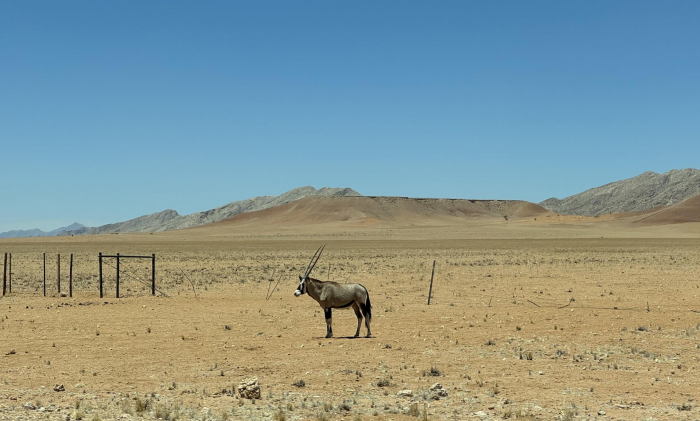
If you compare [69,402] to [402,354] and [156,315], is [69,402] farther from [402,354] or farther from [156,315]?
[156,315]

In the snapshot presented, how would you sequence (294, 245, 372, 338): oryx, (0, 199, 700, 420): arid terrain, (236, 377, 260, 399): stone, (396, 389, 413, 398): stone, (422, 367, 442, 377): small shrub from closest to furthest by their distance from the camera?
(0, 199, 700, 420): arid terrain → (236, 377, 260, 399): stone → (396, 389, 413, 398): stone → (422, 367, 442, 377): small shrub → (294, 245, 372, 338): oryx

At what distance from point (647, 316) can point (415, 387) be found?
451 inches

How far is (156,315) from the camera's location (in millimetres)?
21312

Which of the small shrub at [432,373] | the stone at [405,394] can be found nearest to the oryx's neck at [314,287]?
the small shrub at [432,373]

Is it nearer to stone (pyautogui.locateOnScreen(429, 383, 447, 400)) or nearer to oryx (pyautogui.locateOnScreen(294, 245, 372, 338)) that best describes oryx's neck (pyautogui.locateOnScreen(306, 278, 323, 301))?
oryx (pyautogui.locateOnScreen(294, 245, 372, 338))

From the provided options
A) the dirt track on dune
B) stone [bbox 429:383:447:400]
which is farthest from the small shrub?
stone [bbox 429:383:447:400]

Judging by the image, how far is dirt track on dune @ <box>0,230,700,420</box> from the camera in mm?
10312

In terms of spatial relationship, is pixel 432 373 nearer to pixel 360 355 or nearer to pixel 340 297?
pixel 360 355

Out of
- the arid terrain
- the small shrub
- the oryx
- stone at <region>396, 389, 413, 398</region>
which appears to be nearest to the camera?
the arid terrain

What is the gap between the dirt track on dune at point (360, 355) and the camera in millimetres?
10312

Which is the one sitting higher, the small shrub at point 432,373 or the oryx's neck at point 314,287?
the oryx's neck at point 314,287

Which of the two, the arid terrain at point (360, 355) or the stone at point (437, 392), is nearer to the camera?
the arid terrain at point (360, 355)

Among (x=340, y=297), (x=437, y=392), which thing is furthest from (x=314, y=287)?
(x=437, y=392)

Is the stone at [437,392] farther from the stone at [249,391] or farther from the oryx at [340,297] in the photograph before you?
the oryx at [340,297]
